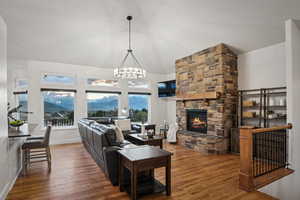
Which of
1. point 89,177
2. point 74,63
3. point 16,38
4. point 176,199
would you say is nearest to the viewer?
point 176,199

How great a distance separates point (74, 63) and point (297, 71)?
21.3ft

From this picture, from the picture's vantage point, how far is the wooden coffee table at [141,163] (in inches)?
93.7

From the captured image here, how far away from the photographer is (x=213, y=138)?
4.82 m

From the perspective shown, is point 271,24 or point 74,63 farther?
point 74,63

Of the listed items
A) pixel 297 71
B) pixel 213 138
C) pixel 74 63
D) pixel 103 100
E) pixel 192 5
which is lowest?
pixel 213 138

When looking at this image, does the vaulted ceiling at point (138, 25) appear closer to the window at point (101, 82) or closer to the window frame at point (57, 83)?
the window frame at point (57, 83)

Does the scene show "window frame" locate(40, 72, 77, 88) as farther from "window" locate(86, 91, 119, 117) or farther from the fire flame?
the fire flame

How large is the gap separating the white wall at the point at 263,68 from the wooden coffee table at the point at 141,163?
360 centimetres

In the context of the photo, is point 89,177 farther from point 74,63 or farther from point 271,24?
point 271,24

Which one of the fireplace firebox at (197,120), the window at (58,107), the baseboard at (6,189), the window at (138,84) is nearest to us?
the baseboard at (6,189)

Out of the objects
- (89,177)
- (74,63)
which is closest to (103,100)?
(74,63)

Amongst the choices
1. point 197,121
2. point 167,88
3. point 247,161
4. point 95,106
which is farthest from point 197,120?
point 95,106

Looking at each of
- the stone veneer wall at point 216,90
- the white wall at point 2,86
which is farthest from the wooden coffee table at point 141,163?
the stone veneer wall at point 216,90

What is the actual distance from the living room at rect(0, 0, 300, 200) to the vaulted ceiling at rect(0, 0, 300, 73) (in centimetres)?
3
